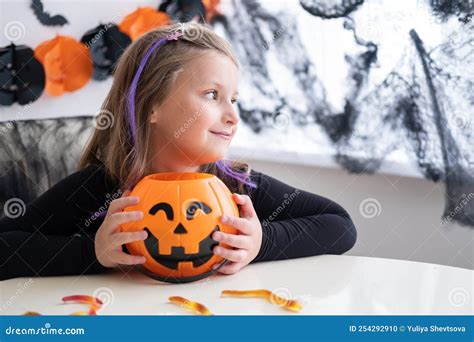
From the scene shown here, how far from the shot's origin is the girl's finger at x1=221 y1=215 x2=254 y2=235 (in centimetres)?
83

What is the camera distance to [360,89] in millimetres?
1739

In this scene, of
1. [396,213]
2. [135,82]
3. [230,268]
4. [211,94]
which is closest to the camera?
[230,268]

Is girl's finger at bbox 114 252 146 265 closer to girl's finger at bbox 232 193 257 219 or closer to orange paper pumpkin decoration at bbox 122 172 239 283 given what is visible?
orange paper pumpkin decoration at bbox 122 172 239 283

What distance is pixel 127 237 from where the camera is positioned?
81 centimetres

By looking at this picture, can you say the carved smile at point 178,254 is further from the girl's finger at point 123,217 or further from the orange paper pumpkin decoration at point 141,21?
the orange paper pumpkin decoration at point 141,21

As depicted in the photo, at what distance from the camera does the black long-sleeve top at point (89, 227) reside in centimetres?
91

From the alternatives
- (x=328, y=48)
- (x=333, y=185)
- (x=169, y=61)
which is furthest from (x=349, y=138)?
(x=169, y=61)

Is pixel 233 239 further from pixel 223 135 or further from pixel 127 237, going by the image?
pixel 223 135

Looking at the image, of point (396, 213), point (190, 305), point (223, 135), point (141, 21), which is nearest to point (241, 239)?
point (190, 305)

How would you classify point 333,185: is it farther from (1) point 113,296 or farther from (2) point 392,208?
(1) point 113,296

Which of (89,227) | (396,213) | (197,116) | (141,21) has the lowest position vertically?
(396,213)

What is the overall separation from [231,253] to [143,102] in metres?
0.43

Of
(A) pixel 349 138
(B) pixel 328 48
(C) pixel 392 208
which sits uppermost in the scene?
(B) pixel 328 48
